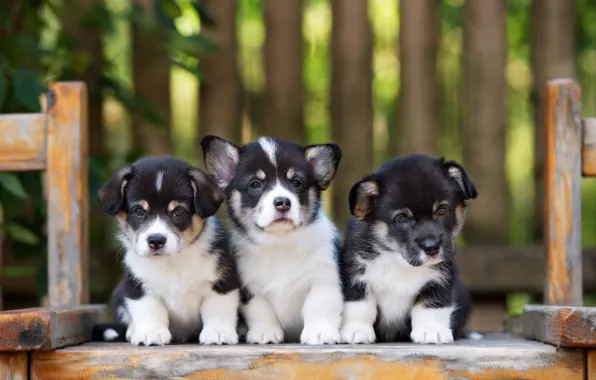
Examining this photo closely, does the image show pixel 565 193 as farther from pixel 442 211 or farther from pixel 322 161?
pixel 322 161

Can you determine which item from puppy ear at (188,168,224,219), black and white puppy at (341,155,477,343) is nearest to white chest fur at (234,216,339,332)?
black and white puppy at (341,155,477,343)

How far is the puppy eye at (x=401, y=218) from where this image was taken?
461 centimetres

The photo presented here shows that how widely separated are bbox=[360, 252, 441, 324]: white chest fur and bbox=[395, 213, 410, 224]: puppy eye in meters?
0.17

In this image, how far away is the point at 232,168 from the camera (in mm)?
4887

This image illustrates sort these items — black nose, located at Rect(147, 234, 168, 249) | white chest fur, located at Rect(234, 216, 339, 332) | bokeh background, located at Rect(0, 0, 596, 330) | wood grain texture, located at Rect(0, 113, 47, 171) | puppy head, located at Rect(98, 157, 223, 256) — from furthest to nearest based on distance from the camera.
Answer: bokeh background, located at Rect(0, 0, 596, 330) < wood grain texture, located at Rect(0, 113, 47, 171) < white chest fur, located at Rect(234, 216, 339, 332) < puppy head, located at Rect(98, 157, 223, 256) < black nose, located at Rect(147, 234, 168, 249)

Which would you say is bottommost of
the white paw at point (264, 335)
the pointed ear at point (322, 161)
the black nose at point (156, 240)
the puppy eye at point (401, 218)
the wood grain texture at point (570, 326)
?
the white paw at point (264, 335)

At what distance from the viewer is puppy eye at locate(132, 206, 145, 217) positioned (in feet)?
15.0

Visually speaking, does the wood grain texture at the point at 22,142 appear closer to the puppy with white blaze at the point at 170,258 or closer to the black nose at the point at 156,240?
the puppy with white blaze at the point at 170,258

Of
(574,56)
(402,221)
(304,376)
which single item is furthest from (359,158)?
(304,376)

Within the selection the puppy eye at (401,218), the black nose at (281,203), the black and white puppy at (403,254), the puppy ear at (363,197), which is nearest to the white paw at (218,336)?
the black and white puppy at (403,254)

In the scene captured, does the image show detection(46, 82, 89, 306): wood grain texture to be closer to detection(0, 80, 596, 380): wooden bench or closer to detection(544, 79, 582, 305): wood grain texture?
detection(0, 80, 596, 380): wooden bench

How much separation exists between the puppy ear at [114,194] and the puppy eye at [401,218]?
1.26m

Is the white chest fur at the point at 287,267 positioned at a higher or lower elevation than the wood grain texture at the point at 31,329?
higher

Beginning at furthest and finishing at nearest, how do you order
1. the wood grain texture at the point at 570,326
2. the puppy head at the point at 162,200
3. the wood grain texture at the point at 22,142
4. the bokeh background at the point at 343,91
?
the bokeh background at the point at 343,91 < the wood grain texture at the point at 22,142 < the puppy head at the point at 162,200 < the wood grain texture at the point at 570,326
